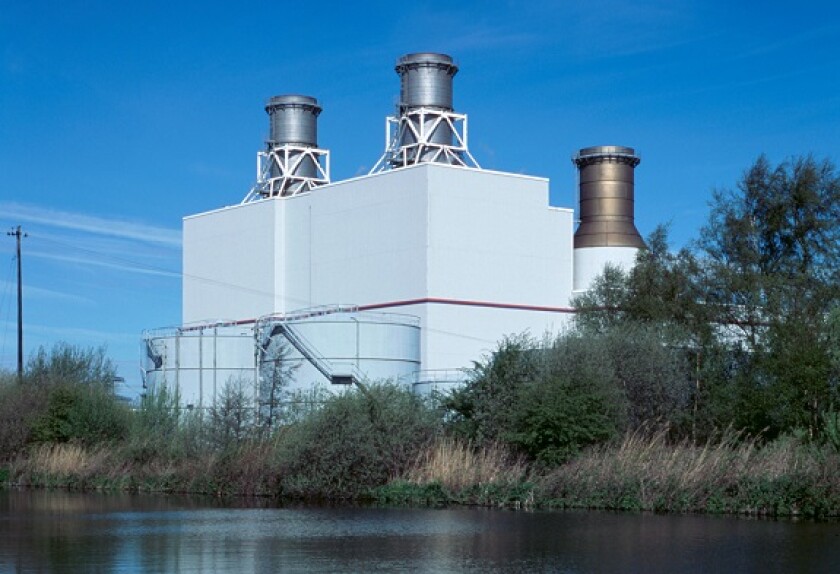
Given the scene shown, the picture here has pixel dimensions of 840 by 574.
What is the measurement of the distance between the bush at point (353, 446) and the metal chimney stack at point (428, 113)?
33.5 m

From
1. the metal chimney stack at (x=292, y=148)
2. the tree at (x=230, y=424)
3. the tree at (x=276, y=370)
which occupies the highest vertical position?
the metal chimney stack at (x=292, y=148)

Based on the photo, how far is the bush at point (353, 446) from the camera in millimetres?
35656

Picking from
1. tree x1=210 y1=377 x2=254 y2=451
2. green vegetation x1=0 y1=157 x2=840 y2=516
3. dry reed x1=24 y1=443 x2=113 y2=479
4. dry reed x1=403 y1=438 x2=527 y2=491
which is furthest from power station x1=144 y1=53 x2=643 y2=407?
dry reed x1=403 y1=438 x2=527 y2=491

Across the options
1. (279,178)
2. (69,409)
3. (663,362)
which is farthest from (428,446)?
(279,178)

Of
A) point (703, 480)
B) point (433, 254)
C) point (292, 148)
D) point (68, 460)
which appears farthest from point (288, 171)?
point (703, 480)

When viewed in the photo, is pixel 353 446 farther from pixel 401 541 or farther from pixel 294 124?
pixel 294 124

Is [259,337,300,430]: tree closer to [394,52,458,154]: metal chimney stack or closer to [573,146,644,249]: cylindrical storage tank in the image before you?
[394,52,458,154]: metal chimney stack

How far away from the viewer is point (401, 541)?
22.4 meters

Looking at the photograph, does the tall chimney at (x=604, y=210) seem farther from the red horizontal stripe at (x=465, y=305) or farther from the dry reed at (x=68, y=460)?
the dry reed at (x=68, y=460)

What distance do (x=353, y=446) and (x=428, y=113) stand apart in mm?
36033

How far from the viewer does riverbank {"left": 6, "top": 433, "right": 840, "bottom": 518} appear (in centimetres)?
2833

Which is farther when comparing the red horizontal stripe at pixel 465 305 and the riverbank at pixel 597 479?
the red horizontal stripe at pixel 465 305

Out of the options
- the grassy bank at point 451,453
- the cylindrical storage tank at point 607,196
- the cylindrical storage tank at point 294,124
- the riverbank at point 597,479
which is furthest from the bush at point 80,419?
the cylindrical storage tank at point 607,196

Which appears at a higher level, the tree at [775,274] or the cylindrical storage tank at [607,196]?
the cylindrical storage tank at [607,196]
